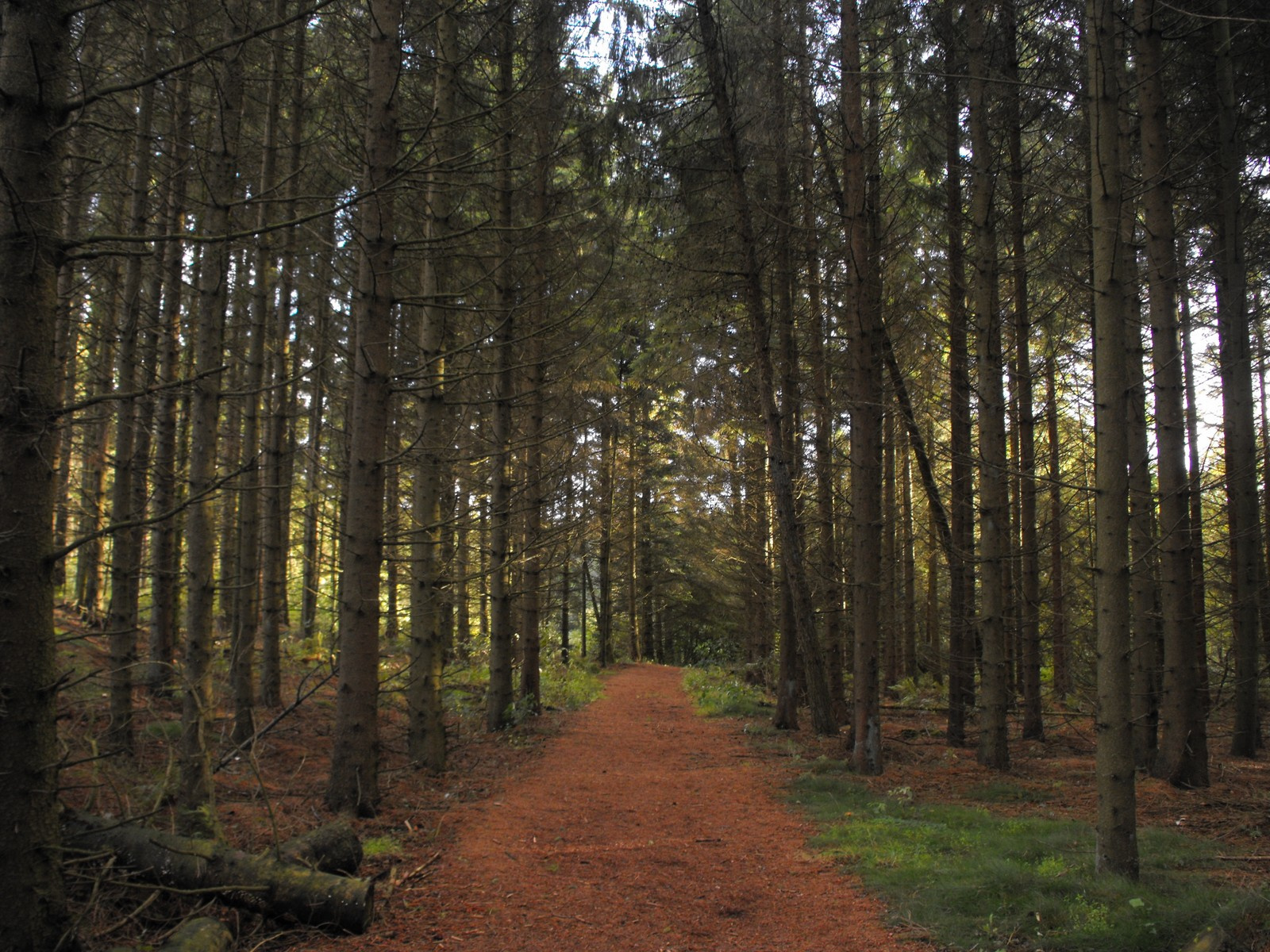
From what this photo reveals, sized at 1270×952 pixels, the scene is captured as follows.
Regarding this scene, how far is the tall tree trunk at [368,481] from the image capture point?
6.47 metres

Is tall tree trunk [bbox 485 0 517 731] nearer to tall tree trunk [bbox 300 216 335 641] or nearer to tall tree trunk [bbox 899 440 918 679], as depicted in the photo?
tall tree trunk [bbox 300 216 335 641]

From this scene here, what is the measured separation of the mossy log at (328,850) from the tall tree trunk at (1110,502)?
4876mm

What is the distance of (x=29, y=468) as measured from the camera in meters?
3.04

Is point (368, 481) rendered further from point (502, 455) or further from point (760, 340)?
point (760, 340)

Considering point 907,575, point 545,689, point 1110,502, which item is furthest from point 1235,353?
point 545,689

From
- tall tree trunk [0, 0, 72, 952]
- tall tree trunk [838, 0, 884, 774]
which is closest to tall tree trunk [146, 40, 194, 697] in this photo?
tall tree trunk [0, 0, 72, 952]

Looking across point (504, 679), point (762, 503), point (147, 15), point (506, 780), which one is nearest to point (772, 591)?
point (762, 503)

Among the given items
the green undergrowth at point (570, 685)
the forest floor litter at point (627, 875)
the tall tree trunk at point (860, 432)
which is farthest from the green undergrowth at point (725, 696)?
the tall tree trunk at point (860, 432)

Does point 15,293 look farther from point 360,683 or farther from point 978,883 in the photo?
point 978,883

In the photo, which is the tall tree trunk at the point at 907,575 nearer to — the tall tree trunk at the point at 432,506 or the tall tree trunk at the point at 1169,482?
the tall tree trunk at the point at 1169,482

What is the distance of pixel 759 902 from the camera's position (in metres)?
5.34

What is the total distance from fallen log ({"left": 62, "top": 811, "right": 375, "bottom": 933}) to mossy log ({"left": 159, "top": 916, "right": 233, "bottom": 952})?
25 cm

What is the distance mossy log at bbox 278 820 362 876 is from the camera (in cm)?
475

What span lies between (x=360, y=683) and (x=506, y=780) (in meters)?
3.26
